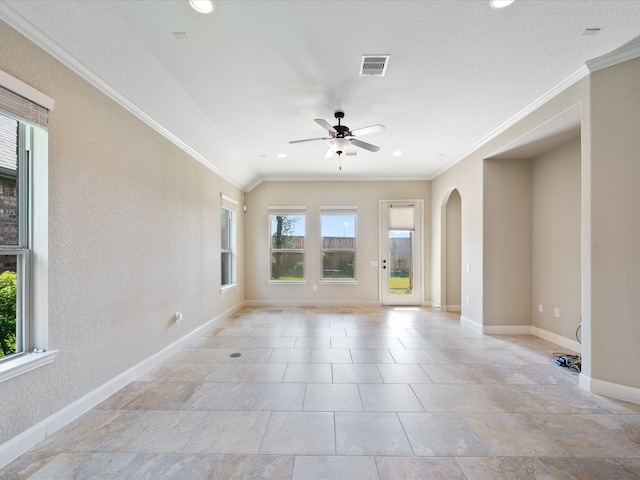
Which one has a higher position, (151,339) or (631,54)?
(631,54)

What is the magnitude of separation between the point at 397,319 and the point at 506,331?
69.8 inches

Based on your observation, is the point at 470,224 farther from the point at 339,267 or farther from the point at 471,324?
the point at 339,267

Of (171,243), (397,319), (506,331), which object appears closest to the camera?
(171,243)

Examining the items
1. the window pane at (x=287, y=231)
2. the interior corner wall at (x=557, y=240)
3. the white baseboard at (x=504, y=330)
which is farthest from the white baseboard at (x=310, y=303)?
the interior corner wall at (x=557, y=240)

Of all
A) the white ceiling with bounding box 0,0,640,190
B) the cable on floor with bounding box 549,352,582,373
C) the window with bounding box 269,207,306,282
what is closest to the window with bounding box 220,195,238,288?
the window with bounding box 269,207,306,282

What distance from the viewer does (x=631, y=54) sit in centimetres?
262

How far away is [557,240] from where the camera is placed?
4.29m

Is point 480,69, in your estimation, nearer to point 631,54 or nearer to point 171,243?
point 631,54

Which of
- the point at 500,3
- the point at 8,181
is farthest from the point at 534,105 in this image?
the point at 8,181

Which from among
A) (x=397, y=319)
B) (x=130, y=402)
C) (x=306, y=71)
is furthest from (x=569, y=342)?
(x=130, y=402)

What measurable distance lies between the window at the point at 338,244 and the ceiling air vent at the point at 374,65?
14.5 feet

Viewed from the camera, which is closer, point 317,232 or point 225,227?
point 225,227

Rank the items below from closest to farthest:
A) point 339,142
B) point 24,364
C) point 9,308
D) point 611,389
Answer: point 24,364 → point 9,308 → point 611,389 → point 339,142

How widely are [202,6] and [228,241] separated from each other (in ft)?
15.6
